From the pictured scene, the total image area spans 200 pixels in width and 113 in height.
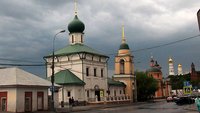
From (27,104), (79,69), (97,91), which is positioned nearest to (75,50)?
(79,69)

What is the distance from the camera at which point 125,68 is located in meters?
73.5

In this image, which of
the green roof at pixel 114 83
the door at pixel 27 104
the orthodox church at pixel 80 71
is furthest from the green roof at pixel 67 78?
the door at pixel 27 104

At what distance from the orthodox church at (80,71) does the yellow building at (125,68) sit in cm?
466

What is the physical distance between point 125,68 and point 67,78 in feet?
70.6

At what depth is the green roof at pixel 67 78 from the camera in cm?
5388

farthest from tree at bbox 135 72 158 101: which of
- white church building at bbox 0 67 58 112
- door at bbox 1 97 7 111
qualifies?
door at bbox 1 97 7 111

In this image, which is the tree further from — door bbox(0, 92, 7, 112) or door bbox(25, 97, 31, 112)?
door bbox(0, 92, 7, 112)

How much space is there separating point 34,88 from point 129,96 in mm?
35378

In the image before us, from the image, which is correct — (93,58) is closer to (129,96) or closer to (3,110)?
(129,96)

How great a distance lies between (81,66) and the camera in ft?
187

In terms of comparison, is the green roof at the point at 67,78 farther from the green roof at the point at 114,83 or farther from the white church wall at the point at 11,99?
the white church wall at the point at 11,99

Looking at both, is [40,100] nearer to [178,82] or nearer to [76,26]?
[76,26]

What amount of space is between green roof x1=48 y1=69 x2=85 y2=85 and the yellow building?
18664 millimetres

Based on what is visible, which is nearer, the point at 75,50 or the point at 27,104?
the point at 27,104
